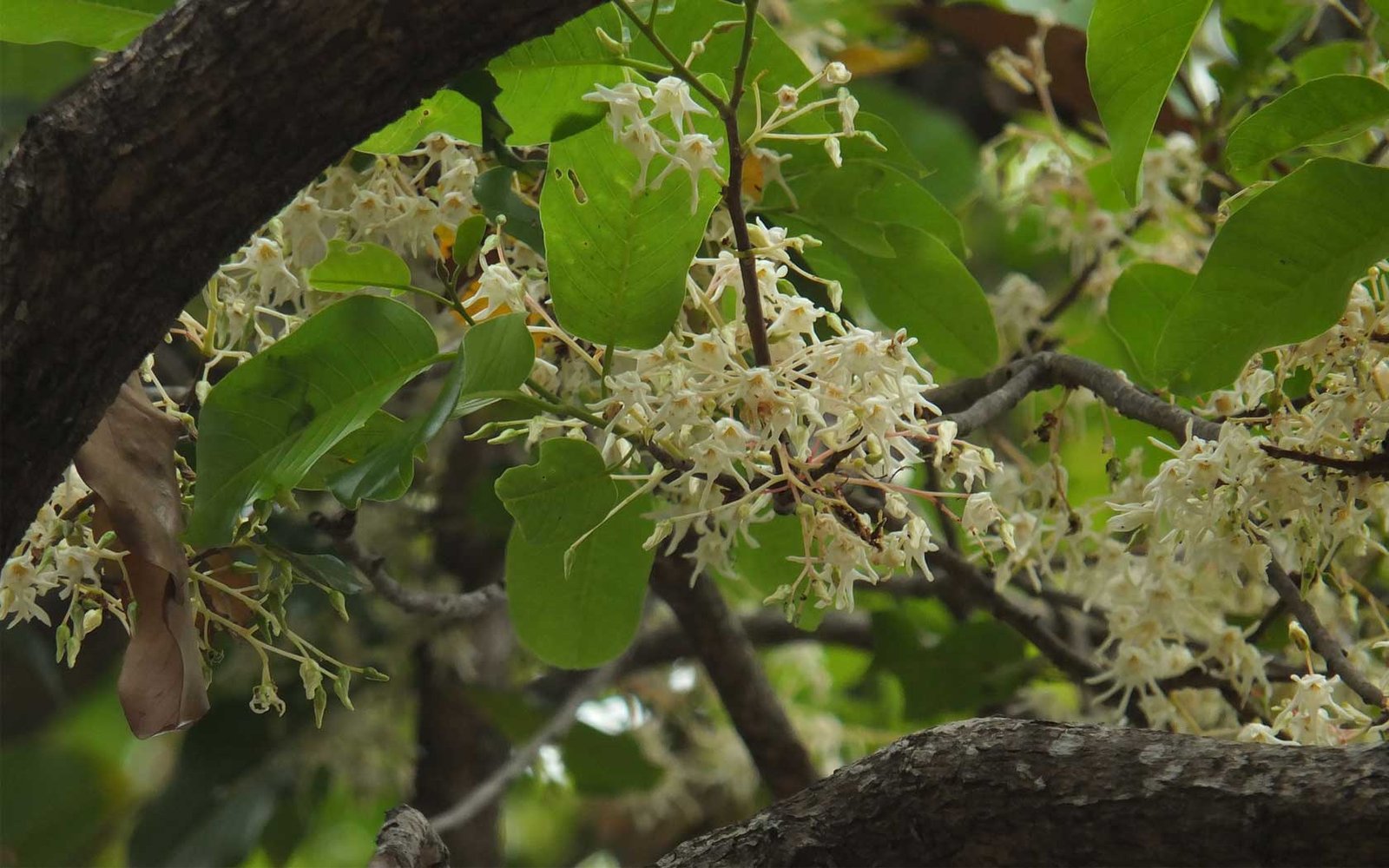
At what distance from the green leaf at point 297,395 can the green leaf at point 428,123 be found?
171mm

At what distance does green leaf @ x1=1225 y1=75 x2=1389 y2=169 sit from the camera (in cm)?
90

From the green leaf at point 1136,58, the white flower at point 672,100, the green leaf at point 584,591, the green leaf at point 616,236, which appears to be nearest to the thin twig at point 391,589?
the green leaf at point 584,591

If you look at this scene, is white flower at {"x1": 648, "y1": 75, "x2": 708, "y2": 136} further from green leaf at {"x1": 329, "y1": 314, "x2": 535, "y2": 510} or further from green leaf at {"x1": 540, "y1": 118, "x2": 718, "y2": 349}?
green leaf at {"x1": 329, "y1": 314, "x2": 535, "y2": 510}

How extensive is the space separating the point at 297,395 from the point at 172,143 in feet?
0.66

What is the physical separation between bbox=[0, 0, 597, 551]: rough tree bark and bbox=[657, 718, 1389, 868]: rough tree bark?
0.48 meters

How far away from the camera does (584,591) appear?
115 centimetres

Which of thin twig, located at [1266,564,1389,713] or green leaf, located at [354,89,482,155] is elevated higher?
green leaf, located at [354,89,482,155]

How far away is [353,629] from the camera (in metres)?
2.02

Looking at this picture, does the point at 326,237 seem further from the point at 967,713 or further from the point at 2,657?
the point at 2,657

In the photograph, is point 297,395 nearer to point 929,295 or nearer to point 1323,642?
point 929,295

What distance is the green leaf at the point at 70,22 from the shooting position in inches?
39.0

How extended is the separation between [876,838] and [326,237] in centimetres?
64

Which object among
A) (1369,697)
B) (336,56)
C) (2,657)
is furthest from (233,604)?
(2,657)

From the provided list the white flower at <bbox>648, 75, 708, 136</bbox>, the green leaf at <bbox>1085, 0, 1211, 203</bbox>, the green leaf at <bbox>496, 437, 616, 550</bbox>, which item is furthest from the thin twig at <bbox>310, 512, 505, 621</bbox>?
the green leaf at <bbox>1085, 0, 1211, 203</bbox>
